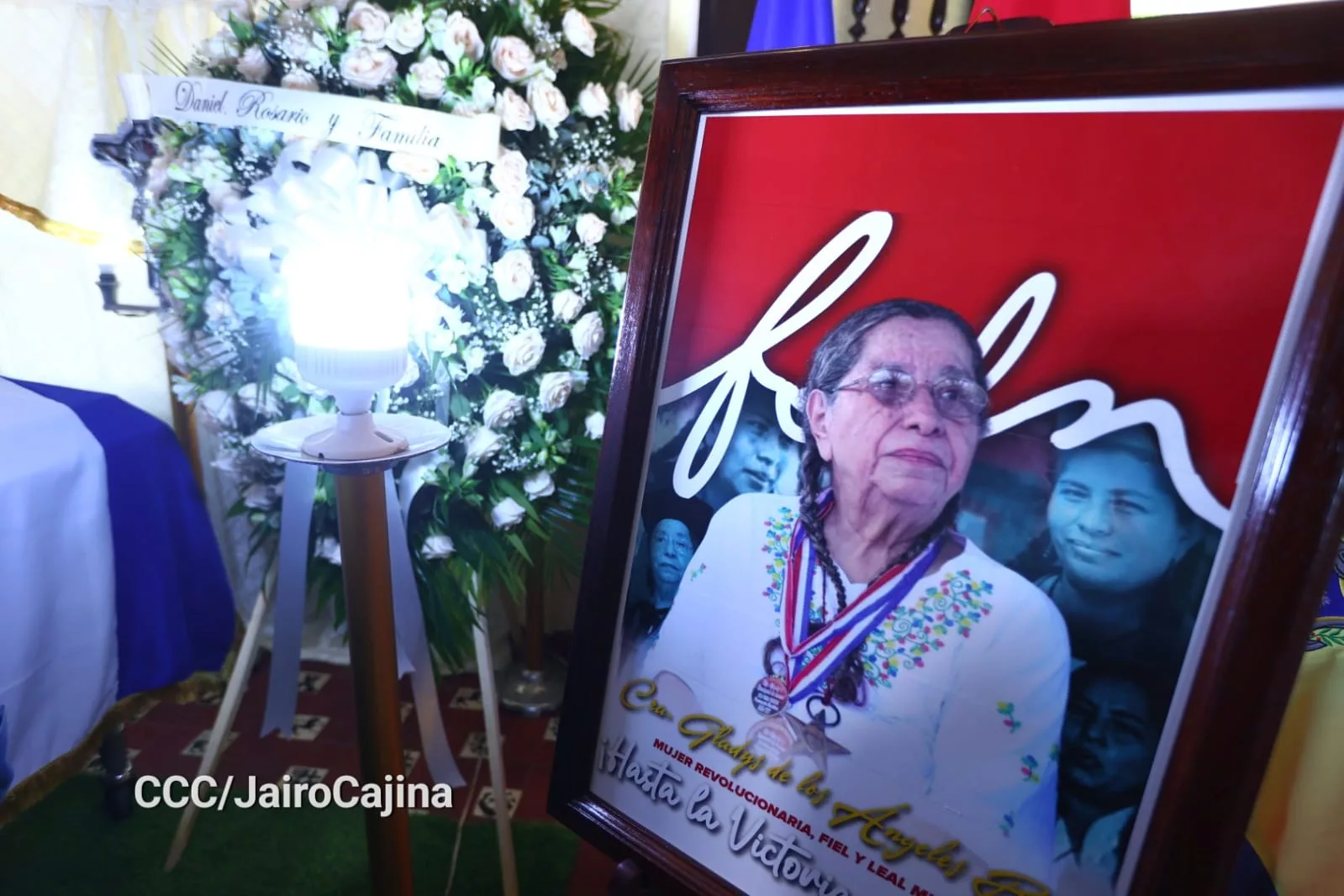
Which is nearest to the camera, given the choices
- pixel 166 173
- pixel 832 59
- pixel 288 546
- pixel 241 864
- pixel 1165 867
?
pixel 1165 867

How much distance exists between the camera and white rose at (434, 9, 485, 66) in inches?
38.3

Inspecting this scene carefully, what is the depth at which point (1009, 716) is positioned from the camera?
0.54 meters

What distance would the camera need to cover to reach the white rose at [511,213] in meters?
1.01

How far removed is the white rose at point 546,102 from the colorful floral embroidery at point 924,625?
2.59 feet

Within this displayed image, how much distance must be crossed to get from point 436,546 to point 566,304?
39cm

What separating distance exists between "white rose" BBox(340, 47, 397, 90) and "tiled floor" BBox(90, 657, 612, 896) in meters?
1.07

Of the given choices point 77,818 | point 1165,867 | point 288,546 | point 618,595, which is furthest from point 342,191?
point 77,818

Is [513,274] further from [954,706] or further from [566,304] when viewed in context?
[954,706]

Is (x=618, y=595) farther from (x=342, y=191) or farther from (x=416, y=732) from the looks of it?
(x=416, y=732)

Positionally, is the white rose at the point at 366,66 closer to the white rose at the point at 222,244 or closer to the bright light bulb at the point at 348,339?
the white rose at the point at 222,244

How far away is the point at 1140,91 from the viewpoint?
489 millimetres

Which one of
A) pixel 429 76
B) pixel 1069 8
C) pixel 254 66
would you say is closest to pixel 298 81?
pixel 254 66

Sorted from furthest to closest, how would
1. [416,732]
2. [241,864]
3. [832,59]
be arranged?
[416,732], [241,864], [832,59]

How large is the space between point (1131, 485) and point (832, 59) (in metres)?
0.38
